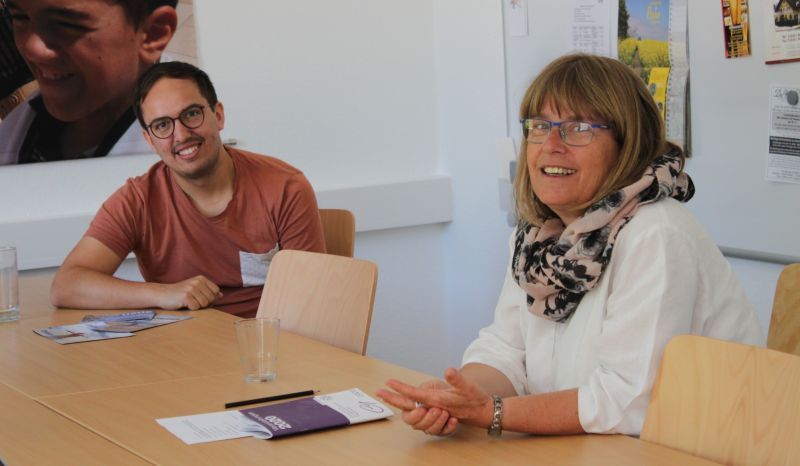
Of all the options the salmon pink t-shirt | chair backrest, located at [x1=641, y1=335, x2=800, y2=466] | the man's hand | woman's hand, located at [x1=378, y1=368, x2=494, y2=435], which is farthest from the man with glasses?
chair backrest, located at [x1=641, y1=335, x2=800, y2=466]

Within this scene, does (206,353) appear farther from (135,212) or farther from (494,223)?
(494,223)

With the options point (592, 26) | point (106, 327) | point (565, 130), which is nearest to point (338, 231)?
point (106, 327)

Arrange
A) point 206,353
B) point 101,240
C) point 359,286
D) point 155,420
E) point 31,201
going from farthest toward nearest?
1. point 31,201
2. point 101,240
3. point 359,286
4. point 206,353
5. point 155,420

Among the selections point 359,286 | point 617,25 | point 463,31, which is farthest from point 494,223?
point 359,286

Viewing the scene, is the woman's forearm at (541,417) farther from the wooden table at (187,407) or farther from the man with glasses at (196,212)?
the man with glasses at (196,212)

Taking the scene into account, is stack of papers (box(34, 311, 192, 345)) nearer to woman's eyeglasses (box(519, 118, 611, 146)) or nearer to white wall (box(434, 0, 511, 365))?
woman's eyeglasses (box(519, 118, 611, 146))

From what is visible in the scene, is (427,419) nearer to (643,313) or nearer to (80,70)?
(643,313)

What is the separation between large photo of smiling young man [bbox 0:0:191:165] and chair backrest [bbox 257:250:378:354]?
Result: 1768 millimetres

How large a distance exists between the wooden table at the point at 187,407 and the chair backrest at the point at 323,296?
4.4 inches

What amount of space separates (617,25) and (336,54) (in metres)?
1.50

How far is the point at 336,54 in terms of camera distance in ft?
15.6

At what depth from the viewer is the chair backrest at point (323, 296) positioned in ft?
8.29

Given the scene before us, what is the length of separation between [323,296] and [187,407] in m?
0.77

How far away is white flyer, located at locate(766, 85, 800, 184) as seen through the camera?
2.93 meters
